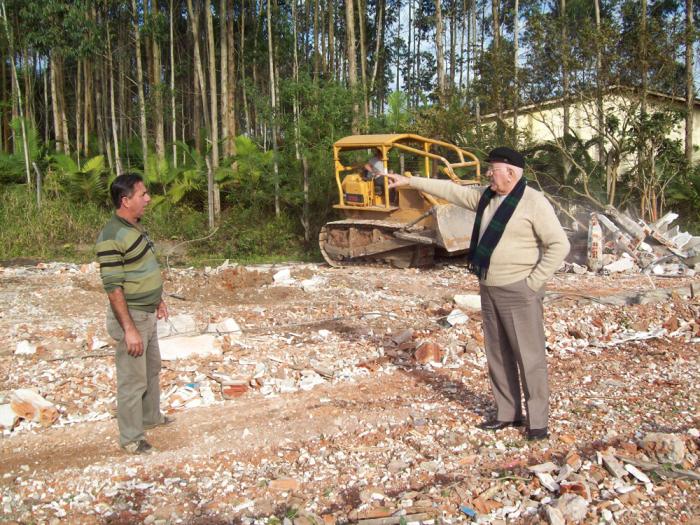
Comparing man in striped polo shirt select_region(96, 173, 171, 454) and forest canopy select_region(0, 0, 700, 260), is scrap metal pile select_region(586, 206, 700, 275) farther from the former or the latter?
man in striped polo shirt select_region(96, 173, 171, 454)

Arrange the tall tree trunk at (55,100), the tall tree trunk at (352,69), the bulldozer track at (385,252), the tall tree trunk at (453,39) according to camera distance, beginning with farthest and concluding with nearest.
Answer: the tall tree trunk at (453,39)
the tall tree trunk at (55,100)
the tall tree trunk at (352,69)
the bulldozer track at (385,252)

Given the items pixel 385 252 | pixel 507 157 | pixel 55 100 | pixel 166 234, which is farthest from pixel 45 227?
pixel 507 157

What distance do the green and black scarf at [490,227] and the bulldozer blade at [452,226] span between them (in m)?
6.13

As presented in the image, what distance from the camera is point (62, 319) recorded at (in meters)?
7.53

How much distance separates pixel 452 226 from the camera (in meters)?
10.5

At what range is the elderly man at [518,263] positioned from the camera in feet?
12.8

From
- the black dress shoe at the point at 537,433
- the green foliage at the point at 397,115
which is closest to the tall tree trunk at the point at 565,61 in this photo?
the green foliage at the point at 397,115

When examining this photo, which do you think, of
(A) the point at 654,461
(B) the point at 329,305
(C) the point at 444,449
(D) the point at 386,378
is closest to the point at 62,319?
(B) the point at 329,305

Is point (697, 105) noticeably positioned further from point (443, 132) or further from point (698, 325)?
point (698, 325)

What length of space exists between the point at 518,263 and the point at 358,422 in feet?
5.20

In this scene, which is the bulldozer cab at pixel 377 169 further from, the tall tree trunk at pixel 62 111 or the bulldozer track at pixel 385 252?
the tall tree trunk at pixel 62 111

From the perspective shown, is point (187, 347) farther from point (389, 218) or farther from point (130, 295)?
point (389, 218)

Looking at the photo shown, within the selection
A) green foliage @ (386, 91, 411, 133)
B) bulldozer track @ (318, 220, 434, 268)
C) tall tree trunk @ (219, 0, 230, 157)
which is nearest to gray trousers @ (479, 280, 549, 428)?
bulldozer track @ (318, 220, 434, 268)

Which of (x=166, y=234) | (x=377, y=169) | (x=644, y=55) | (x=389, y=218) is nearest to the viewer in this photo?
(x=377, y=169)
